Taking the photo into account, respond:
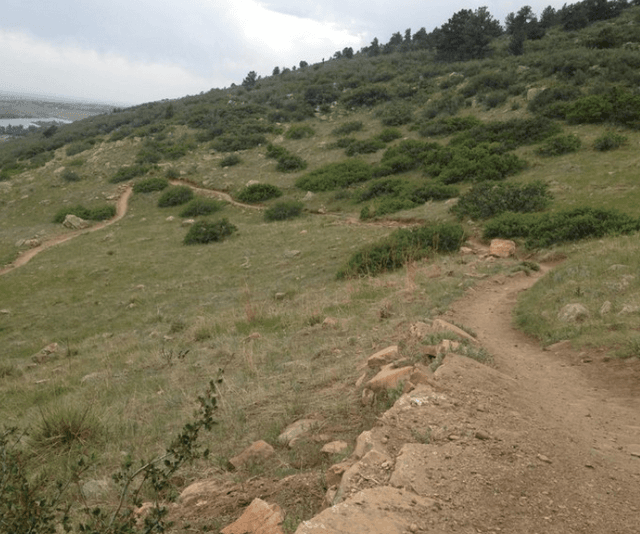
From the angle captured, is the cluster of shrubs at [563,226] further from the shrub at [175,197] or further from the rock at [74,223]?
the rock at [74,223]

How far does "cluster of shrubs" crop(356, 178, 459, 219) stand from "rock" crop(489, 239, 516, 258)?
5.71m

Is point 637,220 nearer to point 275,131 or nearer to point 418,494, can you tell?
point 418,494

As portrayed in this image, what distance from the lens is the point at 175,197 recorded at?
23.0 meters

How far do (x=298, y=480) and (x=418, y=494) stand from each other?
0.85m

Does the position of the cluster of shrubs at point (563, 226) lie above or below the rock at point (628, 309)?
above

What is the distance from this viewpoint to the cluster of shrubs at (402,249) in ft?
35.1

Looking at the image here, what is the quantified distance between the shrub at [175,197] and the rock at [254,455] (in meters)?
20.7

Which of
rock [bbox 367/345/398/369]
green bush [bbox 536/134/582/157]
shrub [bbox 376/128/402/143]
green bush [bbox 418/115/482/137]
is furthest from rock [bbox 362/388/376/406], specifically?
shrub [bbox 376/128/402/143]

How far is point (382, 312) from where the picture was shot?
7086 mm

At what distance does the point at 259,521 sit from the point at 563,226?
9901 mm

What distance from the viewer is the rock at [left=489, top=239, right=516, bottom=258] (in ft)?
33.9

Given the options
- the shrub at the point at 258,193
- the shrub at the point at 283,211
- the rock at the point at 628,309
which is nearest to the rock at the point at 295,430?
the rock at the point at 628,309

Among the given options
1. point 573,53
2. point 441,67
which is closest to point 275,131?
point 441,67

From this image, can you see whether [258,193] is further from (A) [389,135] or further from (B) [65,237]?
(B) [65,237]
